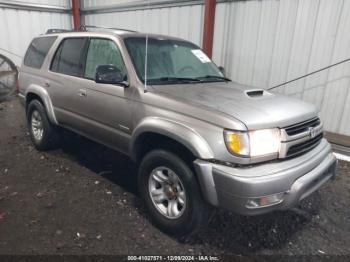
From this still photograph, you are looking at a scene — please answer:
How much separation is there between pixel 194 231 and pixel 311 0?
4505mm

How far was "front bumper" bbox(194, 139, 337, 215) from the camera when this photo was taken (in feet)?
7.63

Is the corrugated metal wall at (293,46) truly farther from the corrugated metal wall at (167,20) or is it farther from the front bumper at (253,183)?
the front bumper at (253,183)

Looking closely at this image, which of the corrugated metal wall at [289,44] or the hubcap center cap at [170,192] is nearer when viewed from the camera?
the hubcap center cap at [170,192]

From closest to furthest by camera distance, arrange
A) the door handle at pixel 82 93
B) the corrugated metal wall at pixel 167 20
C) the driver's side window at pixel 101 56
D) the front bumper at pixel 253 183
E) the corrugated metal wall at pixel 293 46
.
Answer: the front bumper at pixel 253 183, the driver's side window at pixel 101 56, the door handle at pixel 82 93, the corrugated metal wall at pixel 293 46, the corrugated metal wall at pixel 167 20

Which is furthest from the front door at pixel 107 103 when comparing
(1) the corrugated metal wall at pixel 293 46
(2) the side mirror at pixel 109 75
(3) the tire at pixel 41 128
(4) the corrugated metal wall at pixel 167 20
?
(4) the corrugated metal wall at pixel 167 20

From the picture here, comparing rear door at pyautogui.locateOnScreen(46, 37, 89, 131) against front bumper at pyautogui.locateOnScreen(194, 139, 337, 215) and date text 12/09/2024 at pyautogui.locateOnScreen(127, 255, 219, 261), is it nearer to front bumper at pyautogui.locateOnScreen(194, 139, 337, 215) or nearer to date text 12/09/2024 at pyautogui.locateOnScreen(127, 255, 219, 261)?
date text 12/09/2024 at pyautogui.locateOnScreen(127, 255, 219, 261)

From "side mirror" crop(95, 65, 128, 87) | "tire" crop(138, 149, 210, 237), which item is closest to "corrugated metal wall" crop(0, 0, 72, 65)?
"side mirror" crop(95, 65, 128, 87)

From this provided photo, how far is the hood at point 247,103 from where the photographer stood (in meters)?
2.51

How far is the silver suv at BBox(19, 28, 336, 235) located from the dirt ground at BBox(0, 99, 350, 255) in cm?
33

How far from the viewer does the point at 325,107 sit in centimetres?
525

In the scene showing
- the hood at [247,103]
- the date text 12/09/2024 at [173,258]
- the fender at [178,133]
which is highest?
the hood at [247,103]

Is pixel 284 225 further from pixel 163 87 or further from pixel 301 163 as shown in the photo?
pixel 163 87

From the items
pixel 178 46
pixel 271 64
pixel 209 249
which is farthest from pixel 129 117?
pixel 271 64

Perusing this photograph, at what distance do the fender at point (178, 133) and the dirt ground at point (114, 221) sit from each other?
36.4 inches
